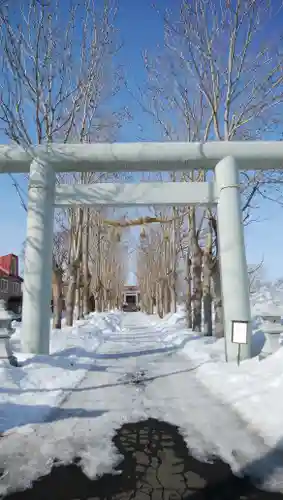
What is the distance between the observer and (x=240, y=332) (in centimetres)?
682

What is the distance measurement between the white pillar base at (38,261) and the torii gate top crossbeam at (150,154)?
441mm

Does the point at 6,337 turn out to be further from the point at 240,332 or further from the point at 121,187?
the point at 240,332

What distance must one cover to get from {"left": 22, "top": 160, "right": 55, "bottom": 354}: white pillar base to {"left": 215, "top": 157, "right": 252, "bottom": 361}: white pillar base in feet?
14.7

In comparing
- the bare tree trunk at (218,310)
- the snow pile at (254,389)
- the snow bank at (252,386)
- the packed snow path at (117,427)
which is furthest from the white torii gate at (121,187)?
the packed snow path at (117,427)

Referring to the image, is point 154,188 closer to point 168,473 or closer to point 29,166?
point 29,166

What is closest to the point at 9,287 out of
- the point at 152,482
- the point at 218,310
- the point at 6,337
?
the point at 218,310

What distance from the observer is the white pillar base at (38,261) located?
7910mm

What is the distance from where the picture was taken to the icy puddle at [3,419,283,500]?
93.0 inches

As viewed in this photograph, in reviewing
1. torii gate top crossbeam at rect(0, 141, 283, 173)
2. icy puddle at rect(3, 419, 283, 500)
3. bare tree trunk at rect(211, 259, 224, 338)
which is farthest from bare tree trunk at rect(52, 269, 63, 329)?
icy puddle at rect(3, 419, 283, 500)

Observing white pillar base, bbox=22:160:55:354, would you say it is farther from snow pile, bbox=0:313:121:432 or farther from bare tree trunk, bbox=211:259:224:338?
bare tree trunk, bbox=211:259:224:338

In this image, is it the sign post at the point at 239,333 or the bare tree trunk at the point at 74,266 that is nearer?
the sign post at the point at 239,333

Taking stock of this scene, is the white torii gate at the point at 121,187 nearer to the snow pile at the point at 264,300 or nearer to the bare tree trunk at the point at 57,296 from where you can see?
the snow pile at the point at 264,300

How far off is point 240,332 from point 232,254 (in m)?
1.98

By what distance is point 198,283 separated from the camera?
13.9 meters
